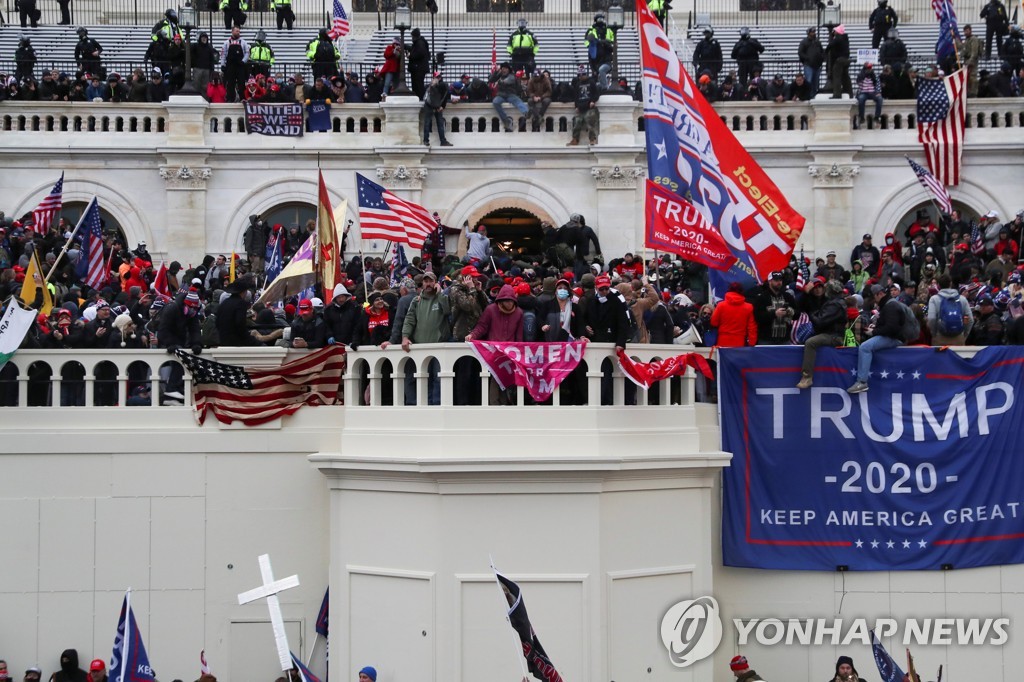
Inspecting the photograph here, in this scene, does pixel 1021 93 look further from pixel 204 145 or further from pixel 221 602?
pixel 221 602

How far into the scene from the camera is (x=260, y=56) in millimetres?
41969

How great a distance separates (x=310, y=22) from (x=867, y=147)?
749 inches

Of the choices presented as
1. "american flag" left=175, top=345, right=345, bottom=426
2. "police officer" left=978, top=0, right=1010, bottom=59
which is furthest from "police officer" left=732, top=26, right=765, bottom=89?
"american flag" left=175, top=345, right=345, bottom=426

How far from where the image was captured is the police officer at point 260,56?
132 ft

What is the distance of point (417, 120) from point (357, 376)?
16175 mm

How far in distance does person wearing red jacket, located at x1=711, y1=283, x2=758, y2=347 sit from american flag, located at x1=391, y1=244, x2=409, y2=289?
9.67 metres

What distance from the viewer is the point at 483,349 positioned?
21234 millimetres

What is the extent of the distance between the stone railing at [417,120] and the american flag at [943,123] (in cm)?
50

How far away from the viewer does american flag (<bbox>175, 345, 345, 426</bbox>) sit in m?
23.0

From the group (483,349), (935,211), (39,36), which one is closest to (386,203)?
(483,349)

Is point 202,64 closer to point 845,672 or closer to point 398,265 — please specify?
point 398,265

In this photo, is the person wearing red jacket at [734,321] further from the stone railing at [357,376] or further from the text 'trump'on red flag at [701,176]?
the stone railing at [357,376]

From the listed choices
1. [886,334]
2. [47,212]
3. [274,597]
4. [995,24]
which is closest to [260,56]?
[47,212]

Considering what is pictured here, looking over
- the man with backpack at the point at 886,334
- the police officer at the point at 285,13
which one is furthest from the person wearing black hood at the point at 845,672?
the police officer at the point at 285,13
